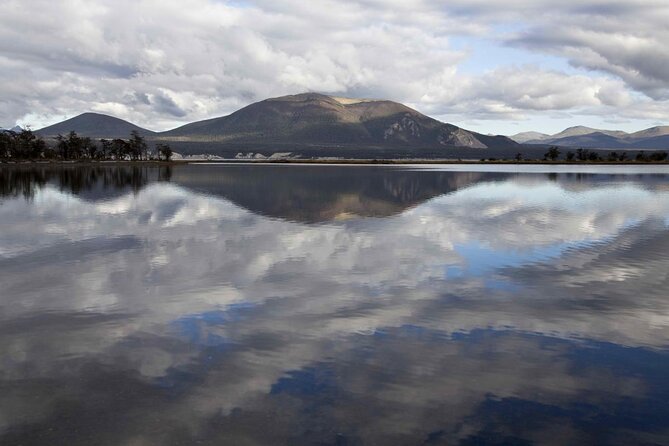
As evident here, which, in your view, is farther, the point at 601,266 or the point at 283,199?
the point at 283,199

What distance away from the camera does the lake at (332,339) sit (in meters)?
12.6

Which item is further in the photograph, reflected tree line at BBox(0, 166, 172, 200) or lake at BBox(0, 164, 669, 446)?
reflected tree line at BBox(0, 166, 172, 200)

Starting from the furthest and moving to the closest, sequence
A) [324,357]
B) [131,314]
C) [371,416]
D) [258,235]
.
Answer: [258,235], [131,314], [324,357], [371,416]

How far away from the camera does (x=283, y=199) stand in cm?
7300

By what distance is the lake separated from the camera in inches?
498

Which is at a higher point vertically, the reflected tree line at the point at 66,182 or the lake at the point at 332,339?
the reflected tree line at the point at 66,182

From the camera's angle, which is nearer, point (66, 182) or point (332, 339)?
point (332, 339)

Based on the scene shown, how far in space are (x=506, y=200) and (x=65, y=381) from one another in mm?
65740

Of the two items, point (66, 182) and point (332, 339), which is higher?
point (66, 182)

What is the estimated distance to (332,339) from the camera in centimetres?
1830

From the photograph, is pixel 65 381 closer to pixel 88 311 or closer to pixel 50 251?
pixel 88 311

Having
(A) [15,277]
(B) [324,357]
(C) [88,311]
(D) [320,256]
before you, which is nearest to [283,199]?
(D) [320,256]

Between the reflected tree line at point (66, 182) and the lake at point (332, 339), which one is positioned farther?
the reflected tree line at point (66, 182)

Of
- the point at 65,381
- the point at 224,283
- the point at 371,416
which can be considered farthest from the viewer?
the point at 224,283
